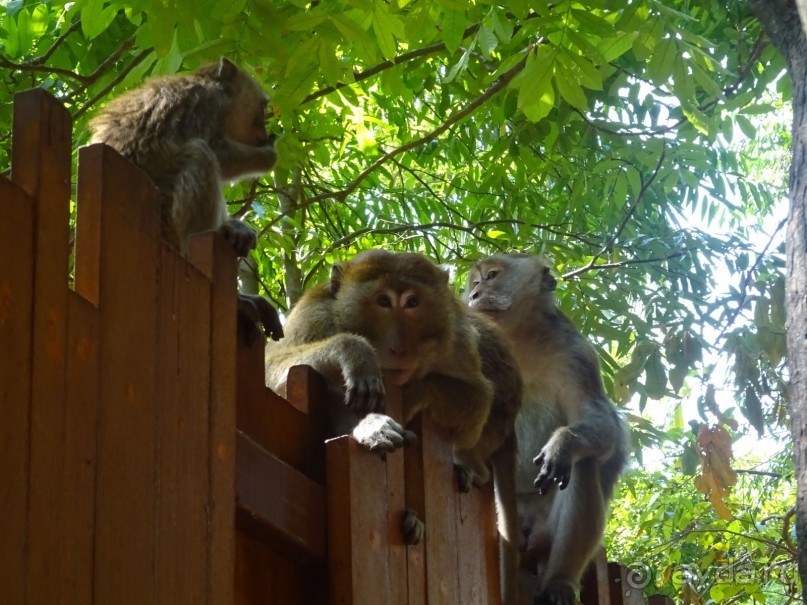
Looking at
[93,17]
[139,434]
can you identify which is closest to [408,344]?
[93,17]

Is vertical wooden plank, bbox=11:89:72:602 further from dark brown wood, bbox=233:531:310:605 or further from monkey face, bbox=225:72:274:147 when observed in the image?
monkey face, bbox=225:72:274:147

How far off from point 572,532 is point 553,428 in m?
0.96

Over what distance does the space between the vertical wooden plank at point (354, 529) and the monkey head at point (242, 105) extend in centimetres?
184

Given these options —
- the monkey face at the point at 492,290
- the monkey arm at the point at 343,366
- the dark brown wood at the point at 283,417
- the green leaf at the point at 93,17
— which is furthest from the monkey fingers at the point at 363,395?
the monkey face at the point at 492,290

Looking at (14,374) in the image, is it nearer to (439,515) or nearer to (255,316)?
(255,316)

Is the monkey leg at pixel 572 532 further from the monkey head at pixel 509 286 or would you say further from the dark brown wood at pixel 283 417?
the dark brown wood at pixel 283 417

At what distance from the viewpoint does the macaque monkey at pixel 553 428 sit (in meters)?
4.88

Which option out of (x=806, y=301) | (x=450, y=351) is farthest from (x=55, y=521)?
(x=450, y=351)

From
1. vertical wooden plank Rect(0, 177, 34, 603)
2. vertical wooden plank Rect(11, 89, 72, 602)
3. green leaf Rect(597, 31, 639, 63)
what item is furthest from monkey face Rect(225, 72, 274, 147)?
vertical wooden plank Rect(0, 177, 34, 603)

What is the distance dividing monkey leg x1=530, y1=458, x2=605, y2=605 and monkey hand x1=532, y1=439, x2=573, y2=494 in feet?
0.54

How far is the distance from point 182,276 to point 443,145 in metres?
5.55

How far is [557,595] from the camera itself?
180 inches

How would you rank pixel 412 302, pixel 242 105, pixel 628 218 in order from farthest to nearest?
1. pixel 628 218
2. pixel 242 105
3. pixel 412 302

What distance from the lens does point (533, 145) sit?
6602 millimetres
